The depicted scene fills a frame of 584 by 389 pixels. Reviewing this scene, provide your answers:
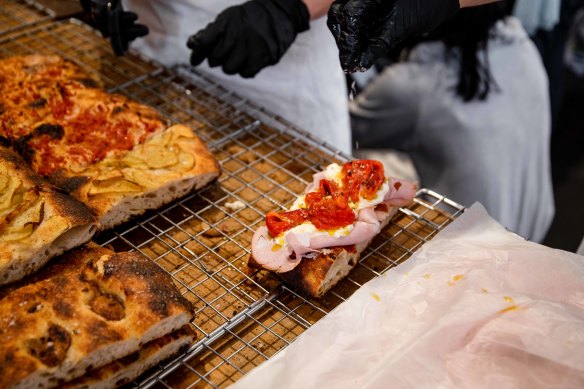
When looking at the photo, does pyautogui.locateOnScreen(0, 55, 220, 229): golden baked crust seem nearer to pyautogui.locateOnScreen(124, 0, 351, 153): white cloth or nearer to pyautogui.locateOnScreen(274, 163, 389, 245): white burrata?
pyautogui.locateOnScreen(274, 163, 389, 245): white burrata

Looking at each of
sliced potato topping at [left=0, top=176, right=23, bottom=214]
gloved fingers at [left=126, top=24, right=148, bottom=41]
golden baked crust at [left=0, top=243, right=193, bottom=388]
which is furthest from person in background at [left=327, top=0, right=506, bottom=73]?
sliced potato topping at [left=0, top=176, right=23, bottom=214]

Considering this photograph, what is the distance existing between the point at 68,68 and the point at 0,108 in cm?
56

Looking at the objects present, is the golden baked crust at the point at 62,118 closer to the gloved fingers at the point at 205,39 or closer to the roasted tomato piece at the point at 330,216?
the gloved fingers at the point at 205,39

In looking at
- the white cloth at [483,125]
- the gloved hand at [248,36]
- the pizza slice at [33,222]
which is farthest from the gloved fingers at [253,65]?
the white cloth at [483,125]

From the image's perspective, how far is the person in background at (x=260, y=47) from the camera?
3816 mm

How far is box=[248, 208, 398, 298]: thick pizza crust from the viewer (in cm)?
279

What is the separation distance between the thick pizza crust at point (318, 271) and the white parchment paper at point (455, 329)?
18cm

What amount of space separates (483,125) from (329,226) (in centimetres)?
293

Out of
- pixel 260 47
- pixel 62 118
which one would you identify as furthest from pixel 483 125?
pixel 62 118

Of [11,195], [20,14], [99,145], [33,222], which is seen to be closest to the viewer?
[33,222]

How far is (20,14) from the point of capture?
4836mm

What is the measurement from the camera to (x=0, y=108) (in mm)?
3566

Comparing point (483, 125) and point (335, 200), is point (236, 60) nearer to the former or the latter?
point (335, 200)

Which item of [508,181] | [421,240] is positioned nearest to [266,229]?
[421,240]
